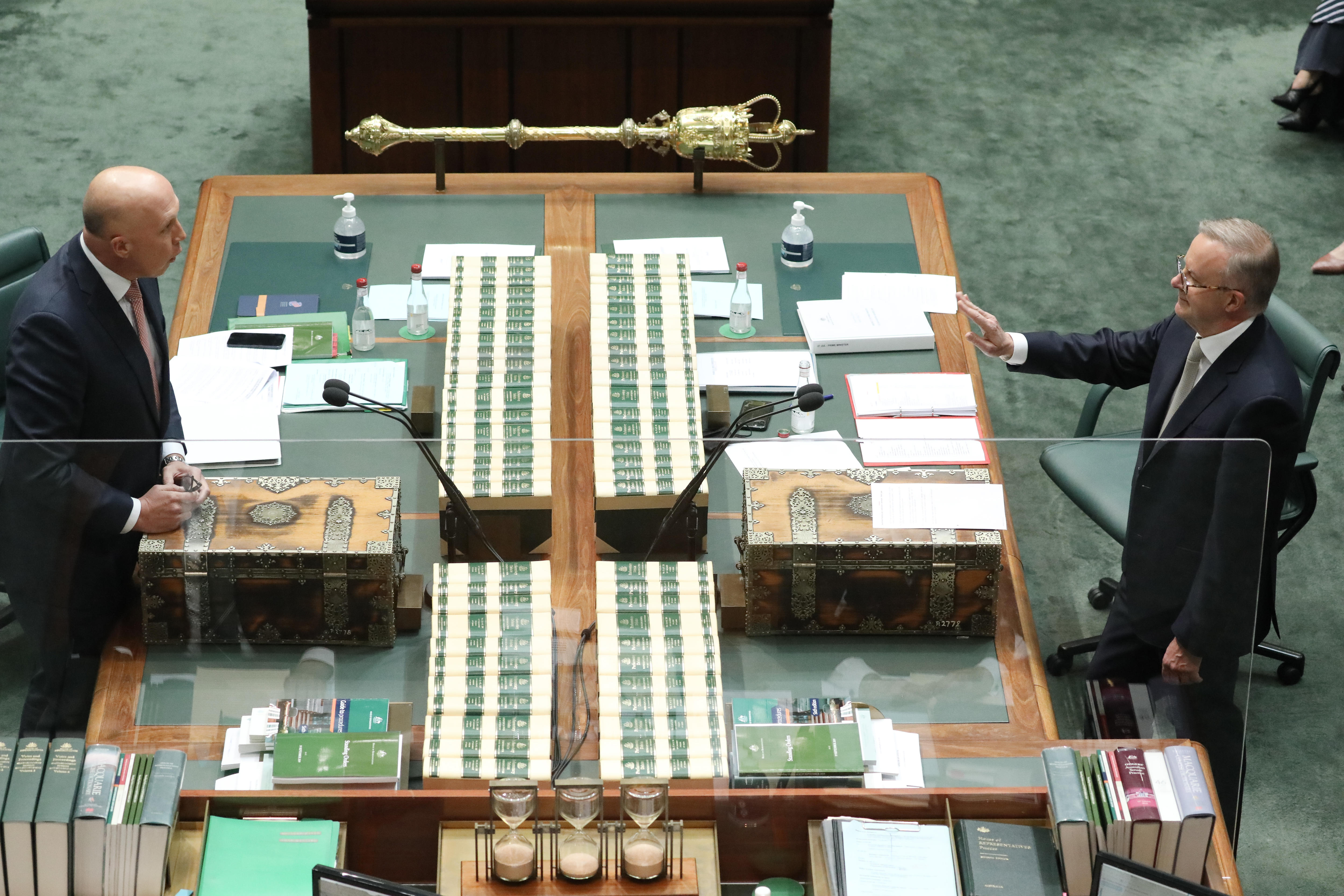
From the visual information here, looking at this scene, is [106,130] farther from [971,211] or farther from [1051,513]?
[1051,513]

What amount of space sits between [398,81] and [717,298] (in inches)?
86.1

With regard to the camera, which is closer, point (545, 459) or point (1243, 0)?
point (545, 459)

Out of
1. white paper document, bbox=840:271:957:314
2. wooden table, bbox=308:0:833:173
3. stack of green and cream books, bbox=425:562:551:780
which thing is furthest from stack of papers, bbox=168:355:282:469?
wooden table, bbox=308:0:833:173

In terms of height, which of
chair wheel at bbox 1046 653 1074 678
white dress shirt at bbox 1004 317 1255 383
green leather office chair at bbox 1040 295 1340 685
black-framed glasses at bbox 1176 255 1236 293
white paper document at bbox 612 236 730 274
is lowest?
chair wheel at bbox 1046 653 1074 678

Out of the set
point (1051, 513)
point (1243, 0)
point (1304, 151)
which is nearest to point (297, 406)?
point (1051, 513)

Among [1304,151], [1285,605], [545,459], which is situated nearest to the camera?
[545,459]

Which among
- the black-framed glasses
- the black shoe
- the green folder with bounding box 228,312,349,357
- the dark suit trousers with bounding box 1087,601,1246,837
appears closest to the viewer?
the dark suit trousers with bounding box 1087,601,1246,837

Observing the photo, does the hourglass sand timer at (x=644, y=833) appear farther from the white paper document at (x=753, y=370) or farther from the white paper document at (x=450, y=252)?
the white paper document at (x=450, y=252)

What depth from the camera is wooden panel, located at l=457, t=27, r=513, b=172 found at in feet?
18.3

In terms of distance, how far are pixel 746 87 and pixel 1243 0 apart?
11.6ft

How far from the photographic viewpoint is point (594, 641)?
248cm

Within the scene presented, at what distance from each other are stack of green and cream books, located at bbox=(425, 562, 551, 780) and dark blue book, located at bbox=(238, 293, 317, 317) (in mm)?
1617

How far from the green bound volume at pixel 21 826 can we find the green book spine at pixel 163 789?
16 cm

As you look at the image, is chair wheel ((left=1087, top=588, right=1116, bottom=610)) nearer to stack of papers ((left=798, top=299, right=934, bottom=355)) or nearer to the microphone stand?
stack of papers ((left=798, top=299, right=934, bottom=355))
